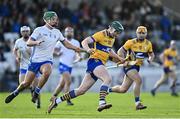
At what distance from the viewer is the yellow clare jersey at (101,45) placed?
67.7 feet

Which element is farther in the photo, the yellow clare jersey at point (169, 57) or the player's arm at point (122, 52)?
the yellow clare jersey at point (169, 57)

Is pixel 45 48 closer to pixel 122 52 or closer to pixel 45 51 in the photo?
pixel 45 51

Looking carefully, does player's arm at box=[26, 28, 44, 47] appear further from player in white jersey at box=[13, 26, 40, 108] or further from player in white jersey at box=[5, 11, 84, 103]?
player in white jersey at box=[13, 26, 40, 108]

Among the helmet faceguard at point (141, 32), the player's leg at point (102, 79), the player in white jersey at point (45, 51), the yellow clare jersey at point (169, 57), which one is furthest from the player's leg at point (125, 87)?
the yellow clare jersey at point (169, 57)

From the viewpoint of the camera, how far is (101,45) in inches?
818

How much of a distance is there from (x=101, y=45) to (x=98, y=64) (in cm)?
60

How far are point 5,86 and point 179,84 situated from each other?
28.3 feet

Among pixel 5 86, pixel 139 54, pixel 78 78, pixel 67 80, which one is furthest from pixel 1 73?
pixel 139 54

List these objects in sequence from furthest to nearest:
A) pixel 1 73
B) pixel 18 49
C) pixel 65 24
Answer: pixel 65 24
pixel 1 73
pixel 18 49

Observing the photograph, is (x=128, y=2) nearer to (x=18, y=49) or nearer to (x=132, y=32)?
(x=132, y=32)

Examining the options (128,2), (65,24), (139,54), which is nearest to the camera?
(139,54)

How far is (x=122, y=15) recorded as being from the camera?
4272 cm

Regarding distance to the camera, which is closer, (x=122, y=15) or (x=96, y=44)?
(x=96, y=44)

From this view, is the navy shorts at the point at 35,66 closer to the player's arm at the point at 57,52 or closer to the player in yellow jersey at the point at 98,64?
the player in yellow jersey at the point at 98,64
